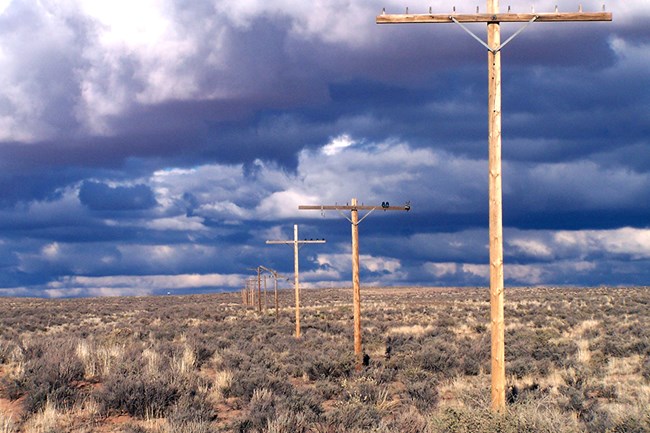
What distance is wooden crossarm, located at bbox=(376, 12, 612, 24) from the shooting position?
13.8 metres

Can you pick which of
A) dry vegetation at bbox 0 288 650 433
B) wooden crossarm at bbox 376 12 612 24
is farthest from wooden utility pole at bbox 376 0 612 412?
dry vegetation at bbox 0 288 650 433

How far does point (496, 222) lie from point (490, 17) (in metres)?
4.32

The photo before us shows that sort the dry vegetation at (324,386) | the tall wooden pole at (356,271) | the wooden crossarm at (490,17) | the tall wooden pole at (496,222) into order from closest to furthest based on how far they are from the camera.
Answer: the tall wooden pole at (496,222), the wooden crossarm at (490,17), the dry vegetation at (324,386), the tall wooden pole at (356,271)

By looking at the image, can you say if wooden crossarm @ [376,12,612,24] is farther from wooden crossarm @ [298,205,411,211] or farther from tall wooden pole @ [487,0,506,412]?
wooden crossarm @ [298,205,411,211]

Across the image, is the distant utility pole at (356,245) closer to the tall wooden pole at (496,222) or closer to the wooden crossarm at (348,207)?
the wooden crossarm at (348,207)

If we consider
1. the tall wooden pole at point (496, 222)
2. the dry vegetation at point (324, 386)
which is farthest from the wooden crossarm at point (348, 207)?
the tall wooden pole at point (496, 222)

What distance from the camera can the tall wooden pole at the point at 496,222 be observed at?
44.5 ft

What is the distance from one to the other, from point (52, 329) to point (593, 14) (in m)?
44.5

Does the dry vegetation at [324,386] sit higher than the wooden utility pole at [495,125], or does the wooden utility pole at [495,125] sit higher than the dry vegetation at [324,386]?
the wooden utility pole at [495,125]

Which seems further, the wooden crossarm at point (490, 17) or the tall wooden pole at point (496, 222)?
the wooden crossarm at point (490, 17)

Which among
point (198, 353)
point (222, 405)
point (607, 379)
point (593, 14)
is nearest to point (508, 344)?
point (607, 379)

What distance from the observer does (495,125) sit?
45.2ft

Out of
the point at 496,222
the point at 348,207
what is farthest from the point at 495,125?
the point at 348,207

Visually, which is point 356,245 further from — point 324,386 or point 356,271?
point 324,386
